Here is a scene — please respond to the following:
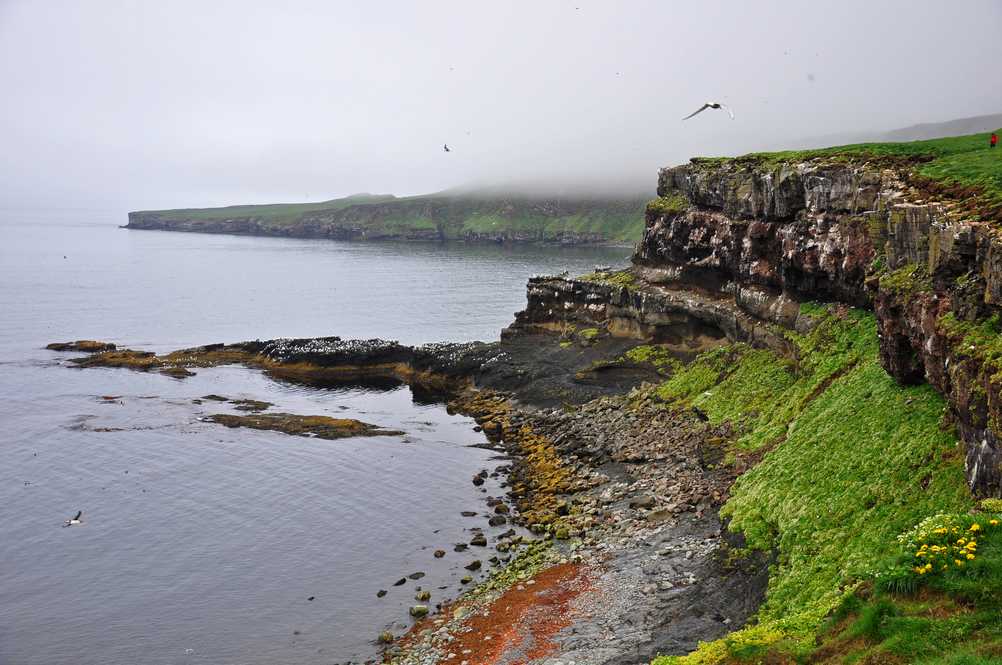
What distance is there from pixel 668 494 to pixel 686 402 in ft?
46.7

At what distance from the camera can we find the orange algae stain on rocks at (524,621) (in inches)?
1058

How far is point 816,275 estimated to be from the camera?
44938mm

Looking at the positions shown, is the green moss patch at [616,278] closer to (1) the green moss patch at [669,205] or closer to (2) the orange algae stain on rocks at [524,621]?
(1) the green moss patch at [669,205]

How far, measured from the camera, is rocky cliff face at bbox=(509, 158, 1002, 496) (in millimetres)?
22344

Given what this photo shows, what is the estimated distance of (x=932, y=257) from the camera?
26375mm

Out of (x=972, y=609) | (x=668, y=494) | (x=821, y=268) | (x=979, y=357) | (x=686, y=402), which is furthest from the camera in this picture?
(x=686, y=402)

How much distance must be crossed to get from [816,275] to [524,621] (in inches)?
1065

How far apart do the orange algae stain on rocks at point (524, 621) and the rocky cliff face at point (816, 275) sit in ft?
47.2

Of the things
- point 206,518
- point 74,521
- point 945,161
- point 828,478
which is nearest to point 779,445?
point 828,478

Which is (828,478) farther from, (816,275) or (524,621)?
(816,275)

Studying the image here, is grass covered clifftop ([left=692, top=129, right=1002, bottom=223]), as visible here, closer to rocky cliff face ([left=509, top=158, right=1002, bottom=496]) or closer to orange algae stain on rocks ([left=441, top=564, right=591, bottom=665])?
rocky cliff face ([left=509, top=158, right=1002, bottom=496])

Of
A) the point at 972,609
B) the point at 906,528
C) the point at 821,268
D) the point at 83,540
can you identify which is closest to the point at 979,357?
the point at 906,528

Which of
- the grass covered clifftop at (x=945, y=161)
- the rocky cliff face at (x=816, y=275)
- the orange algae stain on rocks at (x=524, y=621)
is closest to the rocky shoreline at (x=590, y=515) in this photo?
the orange algae stain on rocks at (x=524, y=621)

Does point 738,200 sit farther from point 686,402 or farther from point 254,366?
point 254,366
